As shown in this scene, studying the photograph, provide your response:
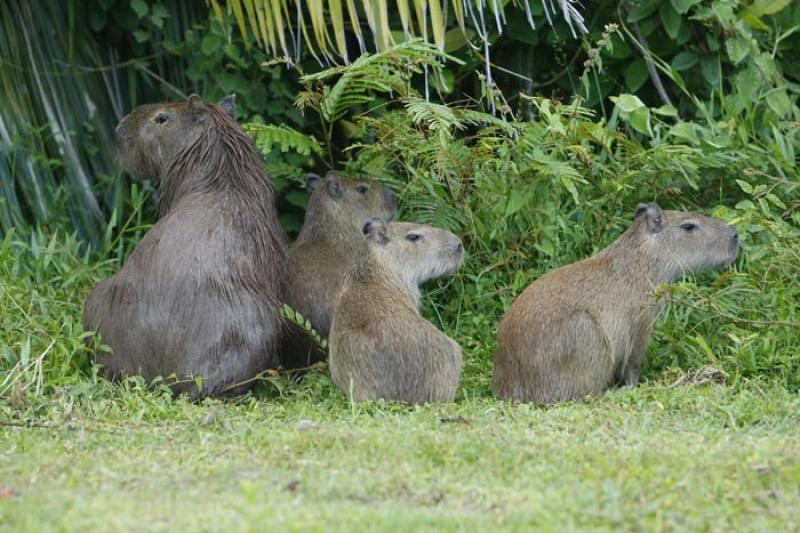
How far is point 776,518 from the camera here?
396cm

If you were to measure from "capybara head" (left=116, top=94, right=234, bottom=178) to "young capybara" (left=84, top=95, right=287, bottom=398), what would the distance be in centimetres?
2

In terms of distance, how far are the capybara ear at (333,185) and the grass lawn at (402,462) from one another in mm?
1741

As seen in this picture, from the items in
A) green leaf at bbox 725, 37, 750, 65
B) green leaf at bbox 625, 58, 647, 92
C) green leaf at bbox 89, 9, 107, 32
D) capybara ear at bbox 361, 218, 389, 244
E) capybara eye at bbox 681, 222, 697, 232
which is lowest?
capybara eye at bbox 681, 222, 697, 232

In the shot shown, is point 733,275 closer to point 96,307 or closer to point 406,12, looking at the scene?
point 406,12

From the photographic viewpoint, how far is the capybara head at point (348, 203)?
7.68m

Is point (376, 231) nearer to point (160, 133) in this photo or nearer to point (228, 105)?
point (228, 105)

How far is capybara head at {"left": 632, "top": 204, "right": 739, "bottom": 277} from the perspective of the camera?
22.2 ft

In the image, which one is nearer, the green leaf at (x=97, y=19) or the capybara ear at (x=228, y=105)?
the capybara ear at (x=228, y=105)

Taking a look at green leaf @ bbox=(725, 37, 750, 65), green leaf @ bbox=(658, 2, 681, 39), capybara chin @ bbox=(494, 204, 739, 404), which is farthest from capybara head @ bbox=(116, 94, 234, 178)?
green leaf @ bbox=(725, 37, 750, 65)

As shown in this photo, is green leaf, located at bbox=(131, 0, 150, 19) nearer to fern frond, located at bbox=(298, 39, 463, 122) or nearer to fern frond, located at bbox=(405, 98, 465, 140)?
fern frond, located at bbox=(298, 39, 463, 122)

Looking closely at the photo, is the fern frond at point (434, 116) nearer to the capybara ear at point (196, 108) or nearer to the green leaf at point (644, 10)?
the capybara ear at point (196, 108)

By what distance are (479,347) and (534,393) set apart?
1015 mm

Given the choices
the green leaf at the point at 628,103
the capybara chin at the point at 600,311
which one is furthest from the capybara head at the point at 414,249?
the green leaf at the point at 628,103

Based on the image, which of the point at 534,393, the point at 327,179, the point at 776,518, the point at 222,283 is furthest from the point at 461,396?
the point at 776,518
